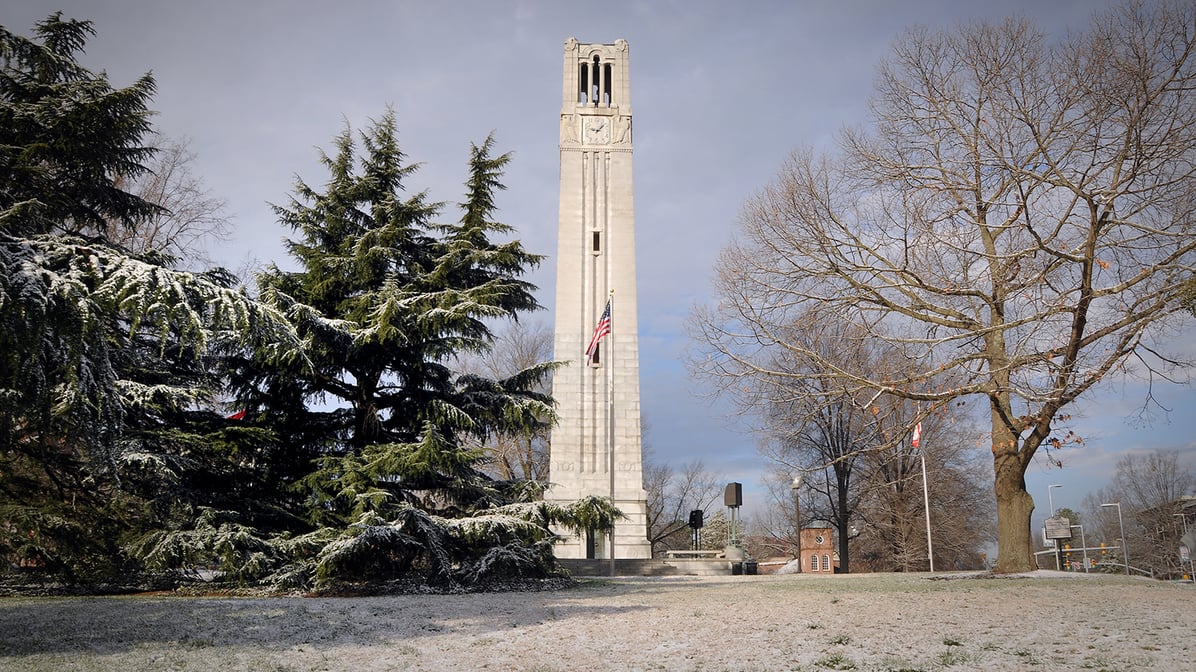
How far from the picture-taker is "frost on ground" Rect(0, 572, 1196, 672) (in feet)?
19.3

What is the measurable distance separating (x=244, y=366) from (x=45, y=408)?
25.3 ft

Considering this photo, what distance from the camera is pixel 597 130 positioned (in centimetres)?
2947

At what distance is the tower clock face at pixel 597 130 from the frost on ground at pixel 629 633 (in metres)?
21.5

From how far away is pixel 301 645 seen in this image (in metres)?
6.84

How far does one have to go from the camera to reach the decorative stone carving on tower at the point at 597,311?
26.3m

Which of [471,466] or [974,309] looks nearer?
[974,309]

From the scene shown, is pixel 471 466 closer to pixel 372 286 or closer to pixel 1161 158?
pixel 372 286

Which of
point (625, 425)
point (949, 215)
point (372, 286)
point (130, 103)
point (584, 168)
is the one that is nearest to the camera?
point (130, 103)

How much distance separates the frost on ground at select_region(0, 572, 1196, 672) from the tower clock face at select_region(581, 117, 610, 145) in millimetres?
21468

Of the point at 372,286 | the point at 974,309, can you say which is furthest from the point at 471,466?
the point at 974,309

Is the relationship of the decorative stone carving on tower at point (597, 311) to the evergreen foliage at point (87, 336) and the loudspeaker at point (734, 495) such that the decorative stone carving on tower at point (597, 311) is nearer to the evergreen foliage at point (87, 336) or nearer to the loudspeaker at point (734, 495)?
the loudspeaker at point (734, 495)

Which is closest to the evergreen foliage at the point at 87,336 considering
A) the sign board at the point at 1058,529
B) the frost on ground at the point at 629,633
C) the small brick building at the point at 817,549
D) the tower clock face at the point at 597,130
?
the frost on ground at the point at 629,633

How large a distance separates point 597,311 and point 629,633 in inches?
810

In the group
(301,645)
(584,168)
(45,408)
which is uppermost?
(584,168)
